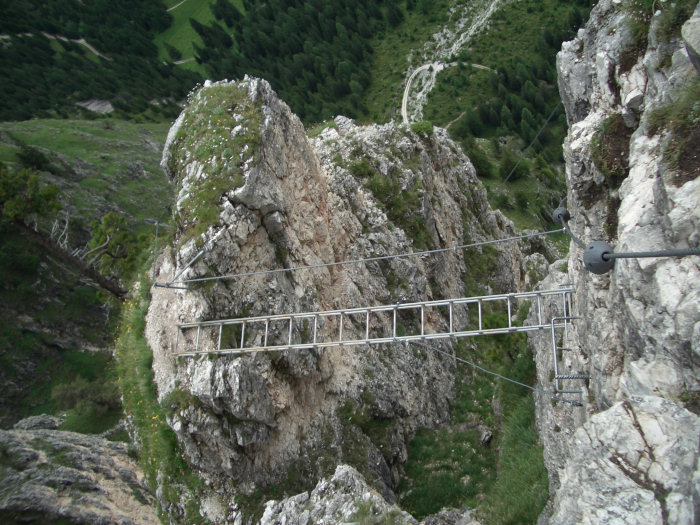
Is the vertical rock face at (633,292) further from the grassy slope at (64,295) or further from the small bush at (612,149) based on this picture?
the grassy slope at (64,295)

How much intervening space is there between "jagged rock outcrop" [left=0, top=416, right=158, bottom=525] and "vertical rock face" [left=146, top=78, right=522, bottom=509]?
5856mm

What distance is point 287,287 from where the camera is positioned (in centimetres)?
2173

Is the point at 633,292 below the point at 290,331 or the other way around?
the other way around

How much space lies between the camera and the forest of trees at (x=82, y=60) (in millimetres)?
87125

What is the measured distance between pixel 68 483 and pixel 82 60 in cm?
10148

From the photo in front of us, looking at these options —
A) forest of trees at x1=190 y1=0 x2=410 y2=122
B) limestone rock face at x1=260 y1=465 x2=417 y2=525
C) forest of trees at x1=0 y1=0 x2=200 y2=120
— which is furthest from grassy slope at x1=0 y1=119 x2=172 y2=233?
limestone rock face at x1=260 y1=465 x2=417 y2=525

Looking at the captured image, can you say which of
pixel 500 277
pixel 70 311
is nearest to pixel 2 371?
pixel 70 311

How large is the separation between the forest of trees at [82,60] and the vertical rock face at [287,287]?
237ft

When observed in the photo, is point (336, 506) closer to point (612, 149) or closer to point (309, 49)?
point (612, 149)

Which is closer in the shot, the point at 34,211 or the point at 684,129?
the point at 684,129

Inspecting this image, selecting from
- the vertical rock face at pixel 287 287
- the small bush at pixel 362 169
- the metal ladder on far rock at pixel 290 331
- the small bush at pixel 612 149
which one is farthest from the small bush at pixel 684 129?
the small bush at pixel 362 169

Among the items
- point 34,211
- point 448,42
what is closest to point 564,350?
point 34,211

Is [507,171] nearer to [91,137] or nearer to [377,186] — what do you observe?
[377,186]

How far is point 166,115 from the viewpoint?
8850 cm
